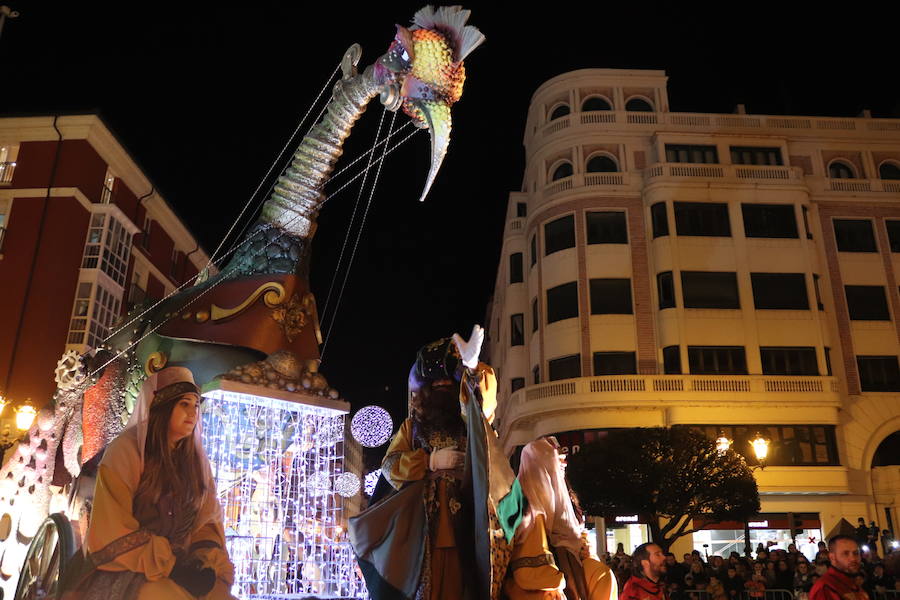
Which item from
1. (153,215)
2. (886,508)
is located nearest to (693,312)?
(886,508)

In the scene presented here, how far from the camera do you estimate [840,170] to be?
34094 mm

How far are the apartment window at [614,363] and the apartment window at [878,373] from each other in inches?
357

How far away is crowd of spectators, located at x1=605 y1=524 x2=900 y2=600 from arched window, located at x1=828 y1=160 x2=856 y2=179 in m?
22.5

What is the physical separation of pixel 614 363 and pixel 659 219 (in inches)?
249

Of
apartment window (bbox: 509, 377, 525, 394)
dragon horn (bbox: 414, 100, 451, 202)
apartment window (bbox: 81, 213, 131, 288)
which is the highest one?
apartment window (bbox: 81, 213, 131, 288)

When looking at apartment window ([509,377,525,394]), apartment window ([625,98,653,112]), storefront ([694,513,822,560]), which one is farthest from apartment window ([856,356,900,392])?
apartment window ([509,377,525,394])

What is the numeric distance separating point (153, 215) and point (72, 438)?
85.1ft

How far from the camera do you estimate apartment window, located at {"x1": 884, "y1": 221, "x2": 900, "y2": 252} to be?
32594 millimetres

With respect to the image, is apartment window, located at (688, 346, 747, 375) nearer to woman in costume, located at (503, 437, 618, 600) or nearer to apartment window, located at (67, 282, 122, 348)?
apartment window, located at (67, 282, 122, 348)

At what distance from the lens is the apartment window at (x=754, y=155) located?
109 feet

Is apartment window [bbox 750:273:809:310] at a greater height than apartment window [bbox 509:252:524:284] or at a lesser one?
lesser

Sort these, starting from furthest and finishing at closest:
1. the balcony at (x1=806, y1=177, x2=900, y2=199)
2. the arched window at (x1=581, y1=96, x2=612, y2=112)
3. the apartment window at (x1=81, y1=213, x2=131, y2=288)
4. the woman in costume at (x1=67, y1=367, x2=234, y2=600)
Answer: the arched window at (x1=581, y1=96, x2=612, y2=112) < the balcony at (x1=806, y1=177, x2=900, y2=199) < the apartment window at (x1=81, y1=213, x2=131, y2=288) < the woman in costume at (x1=67, y1=367, x2=234, y2=600)

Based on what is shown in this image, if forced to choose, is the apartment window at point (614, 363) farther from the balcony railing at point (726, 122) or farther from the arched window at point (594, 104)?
the arched window at point (594, 104)

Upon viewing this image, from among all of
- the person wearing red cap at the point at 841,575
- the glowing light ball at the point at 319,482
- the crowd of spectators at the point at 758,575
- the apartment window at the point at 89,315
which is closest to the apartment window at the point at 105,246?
the apartment window at the point at 89,315
